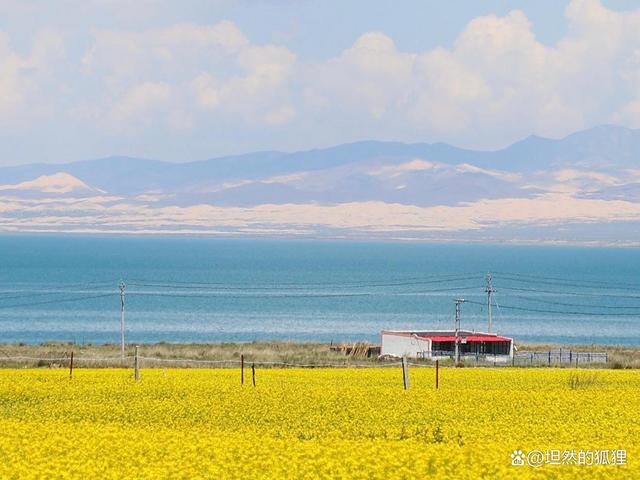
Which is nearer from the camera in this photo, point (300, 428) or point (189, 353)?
point (300, 428)

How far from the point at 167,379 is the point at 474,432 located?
16.9 meters

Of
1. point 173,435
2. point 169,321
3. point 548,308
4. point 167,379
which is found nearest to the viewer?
point 173,435

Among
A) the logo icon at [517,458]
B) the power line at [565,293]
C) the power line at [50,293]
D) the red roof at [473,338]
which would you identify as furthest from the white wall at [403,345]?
the power line at [565,293]

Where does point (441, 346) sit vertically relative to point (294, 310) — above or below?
above

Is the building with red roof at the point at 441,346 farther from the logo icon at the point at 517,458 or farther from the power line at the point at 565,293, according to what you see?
the power line at the point at 565,293

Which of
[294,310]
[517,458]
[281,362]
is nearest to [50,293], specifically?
[294,310]

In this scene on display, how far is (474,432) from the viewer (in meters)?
24.5

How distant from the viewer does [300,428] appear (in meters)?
25.5

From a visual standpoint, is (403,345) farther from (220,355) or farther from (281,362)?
(281,362)

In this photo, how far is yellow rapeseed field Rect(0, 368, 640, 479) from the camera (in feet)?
61.4

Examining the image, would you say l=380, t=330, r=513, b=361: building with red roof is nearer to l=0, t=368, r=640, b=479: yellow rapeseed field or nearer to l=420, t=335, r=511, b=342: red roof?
l=420, t=335, r=511, b=342: red roof

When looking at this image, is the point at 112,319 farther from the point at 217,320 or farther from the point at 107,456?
the point at 107,456

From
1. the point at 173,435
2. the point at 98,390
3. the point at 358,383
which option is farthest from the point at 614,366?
the point at 173,435

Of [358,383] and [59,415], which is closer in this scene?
[59,415]
